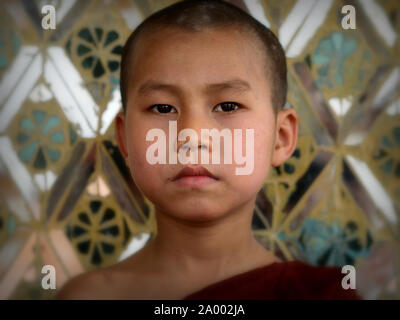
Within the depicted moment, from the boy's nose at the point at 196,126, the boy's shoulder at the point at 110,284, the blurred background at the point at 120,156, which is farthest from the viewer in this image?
the blurred background at the point at 120,156

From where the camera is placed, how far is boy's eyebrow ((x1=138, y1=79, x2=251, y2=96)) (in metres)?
0.84

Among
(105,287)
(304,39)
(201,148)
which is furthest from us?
(304,39)

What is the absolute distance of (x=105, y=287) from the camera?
3.15ft

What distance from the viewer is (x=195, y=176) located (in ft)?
2.78

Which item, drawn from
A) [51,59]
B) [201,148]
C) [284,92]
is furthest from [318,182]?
[51,59]

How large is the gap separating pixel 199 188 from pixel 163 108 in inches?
6.0

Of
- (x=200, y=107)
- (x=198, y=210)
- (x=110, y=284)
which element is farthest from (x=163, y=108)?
(x=110, y=284)

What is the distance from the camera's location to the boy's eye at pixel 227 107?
862 mm

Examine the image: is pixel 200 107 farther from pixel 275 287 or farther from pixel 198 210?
pixel 275 287

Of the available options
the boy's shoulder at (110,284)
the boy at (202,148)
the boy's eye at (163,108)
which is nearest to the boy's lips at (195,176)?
the boy at (202,148)

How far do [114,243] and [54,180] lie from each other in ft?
0.61

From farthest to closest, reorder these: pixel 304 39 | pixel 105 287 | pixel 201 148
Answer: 1. pixel 304 39
2. pixel 105 287
3. pixel 201 148

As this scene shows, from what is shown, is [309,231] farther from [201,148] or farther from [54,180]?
[54,180]

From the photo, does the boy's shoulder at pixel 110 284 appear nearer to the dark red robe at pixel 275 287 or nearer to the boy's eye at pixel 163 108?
the dark red robe at pixel 275 287
